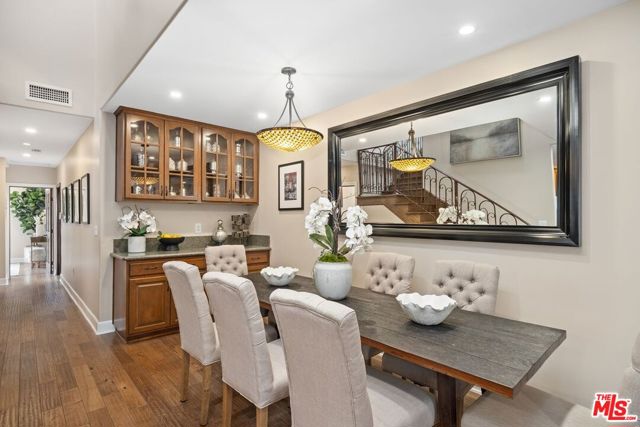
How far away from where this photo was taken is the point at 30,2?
11.0ft

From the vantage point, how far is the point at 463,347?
139cm

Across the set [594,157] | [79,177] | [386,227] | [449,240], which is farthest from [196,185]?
[594,157]

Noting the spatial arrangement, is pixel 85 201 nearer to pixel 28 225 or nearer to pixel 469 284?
pixel 469 284

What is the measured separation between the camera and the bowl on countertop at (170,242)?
3840mm

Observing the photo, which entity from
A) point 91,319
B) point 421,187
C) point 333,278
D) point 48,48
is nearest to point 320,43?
point 421,187

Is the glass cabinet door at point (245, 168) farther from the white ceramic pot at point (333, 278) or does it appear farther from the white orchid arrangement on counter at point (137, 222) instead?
the white ceramic pot at point (333, 278)

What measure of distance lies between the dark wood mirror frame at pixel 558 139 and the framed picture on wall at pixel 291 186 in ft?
4.96

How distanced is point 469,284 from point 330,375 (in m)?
1.33

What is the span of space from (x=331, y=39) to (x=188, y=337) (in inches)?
86.4

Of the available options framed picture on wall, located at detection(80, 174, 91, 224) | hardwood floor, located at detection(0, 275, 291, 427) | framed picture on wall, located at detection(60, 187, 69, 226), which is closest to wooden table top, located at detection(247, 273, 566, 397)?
hardwood floor, located at detection(0, 275, 291, 427)

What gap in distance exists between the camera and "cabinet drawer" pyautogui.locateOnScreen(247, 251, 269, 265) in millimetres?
4234

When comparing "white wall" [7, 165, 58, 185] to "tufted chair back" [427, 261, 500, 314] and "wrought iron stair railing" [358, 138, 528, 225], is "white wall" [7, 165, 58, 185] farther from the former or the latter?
"tufted chair back" [427, 261, 500, 314]

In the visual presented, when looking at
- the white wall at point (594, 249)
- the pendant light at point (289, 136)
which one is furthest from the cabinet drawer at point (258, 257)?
the white wall at point (594, 249)

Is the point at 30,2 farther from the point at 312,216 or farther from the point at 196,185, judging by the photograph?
the point at 312,216
